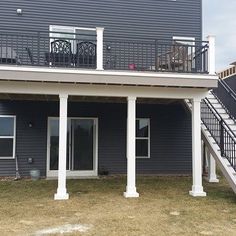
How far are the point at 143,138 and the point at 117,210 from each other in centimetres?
577

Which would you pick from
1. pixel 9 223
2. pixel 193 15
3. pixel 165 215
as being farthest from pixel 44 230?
pixel 193 15

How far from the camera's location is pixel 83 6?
1324 centimetres

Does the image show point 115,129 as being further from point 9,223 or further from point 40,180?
point 9,223

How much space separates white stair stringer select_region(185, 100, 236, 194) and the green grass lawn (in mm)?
526

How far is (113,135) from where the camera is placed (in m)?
13.4

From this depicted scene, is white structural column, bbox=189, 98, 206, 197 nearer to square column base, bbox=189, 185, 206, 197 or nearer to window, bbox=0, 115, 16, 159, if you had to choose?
square column base, bbox=189, 185, 206, 197

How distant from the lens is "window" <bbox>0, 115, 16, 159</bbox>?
12.6m

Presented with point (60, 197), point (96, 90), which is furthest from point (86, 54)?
point (60, 197)

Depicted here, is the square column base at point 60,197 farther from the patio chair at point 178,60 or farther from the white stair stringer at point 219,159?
the patio chair at point 178,60

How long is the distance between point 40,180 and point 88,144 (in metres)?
2.09

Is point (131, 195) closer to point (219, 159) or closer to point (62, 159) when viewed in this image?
point (62, 159)

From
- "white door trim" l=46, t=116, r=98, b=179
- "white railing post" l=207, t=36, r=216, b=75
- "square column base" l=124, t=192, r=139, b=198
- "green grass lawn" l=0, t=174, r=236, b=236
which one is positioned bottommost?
"green grass lawn" l=0, t=174, r=236, b=236

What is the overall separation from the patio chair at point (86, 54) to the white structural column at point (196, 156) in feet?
9.91

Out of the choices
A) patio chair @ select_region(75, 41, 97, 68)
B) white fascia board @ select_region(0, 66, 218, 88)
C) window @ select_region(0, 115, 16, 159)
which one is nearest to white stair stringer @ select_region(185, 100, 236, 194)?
white fascia board @ select_region(0, 66, 218, 88)
